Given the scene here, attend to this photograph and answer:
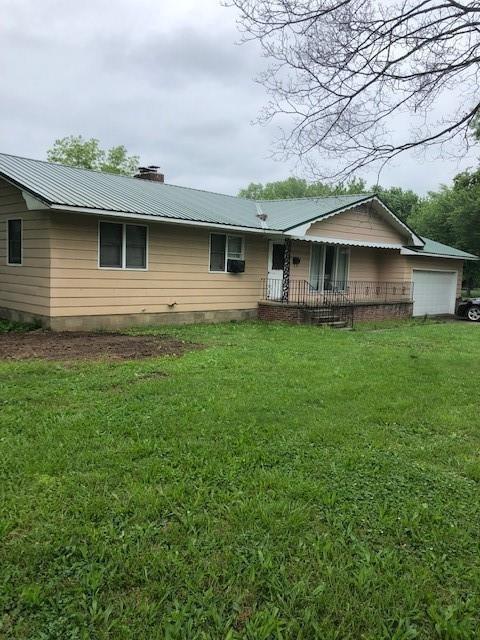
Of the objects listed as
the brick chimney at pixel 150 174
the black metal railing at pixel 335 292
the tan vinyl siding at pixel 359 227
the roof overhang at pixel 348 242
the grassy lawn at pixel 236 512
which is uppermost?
the brick chimney at pixel 150 174

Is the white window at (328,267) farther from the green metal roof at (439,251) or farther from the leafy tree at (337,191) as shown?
the green metal roof at (439,251)

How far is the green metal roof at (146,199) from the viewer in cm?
1074

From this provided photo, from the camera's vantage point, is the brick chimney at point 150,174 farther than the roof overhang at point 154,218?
Yes

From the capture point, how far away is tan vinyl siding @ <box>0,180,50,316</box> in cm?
1093

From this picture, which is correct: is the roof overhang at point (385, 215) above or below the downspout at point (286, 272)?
above

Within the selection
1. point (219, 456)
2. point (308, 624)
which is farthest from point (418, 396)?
point (308, 624)

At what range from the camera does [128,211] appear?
11133mm

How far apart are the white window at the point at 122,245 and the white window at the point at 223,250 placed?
232cm

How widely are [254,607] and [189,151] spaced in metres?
35.0

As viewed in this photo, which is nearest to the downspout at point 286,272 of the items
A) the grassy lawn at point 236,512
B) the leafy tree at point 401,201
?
the grassy lawn at point 236,512

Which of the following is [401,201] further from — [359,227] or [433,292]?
[359,227]

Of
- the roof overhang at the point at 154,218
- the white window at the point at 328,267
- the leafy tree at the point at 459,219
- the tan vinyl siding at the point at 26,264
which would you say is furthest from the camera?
the leafy tree at the point at 459,219

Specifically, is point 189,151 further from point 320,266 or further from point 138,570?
point 138,570

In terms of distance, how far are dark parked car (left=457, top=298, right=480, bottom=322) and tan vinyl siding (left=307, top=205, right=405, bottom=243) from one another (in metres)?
3.72
